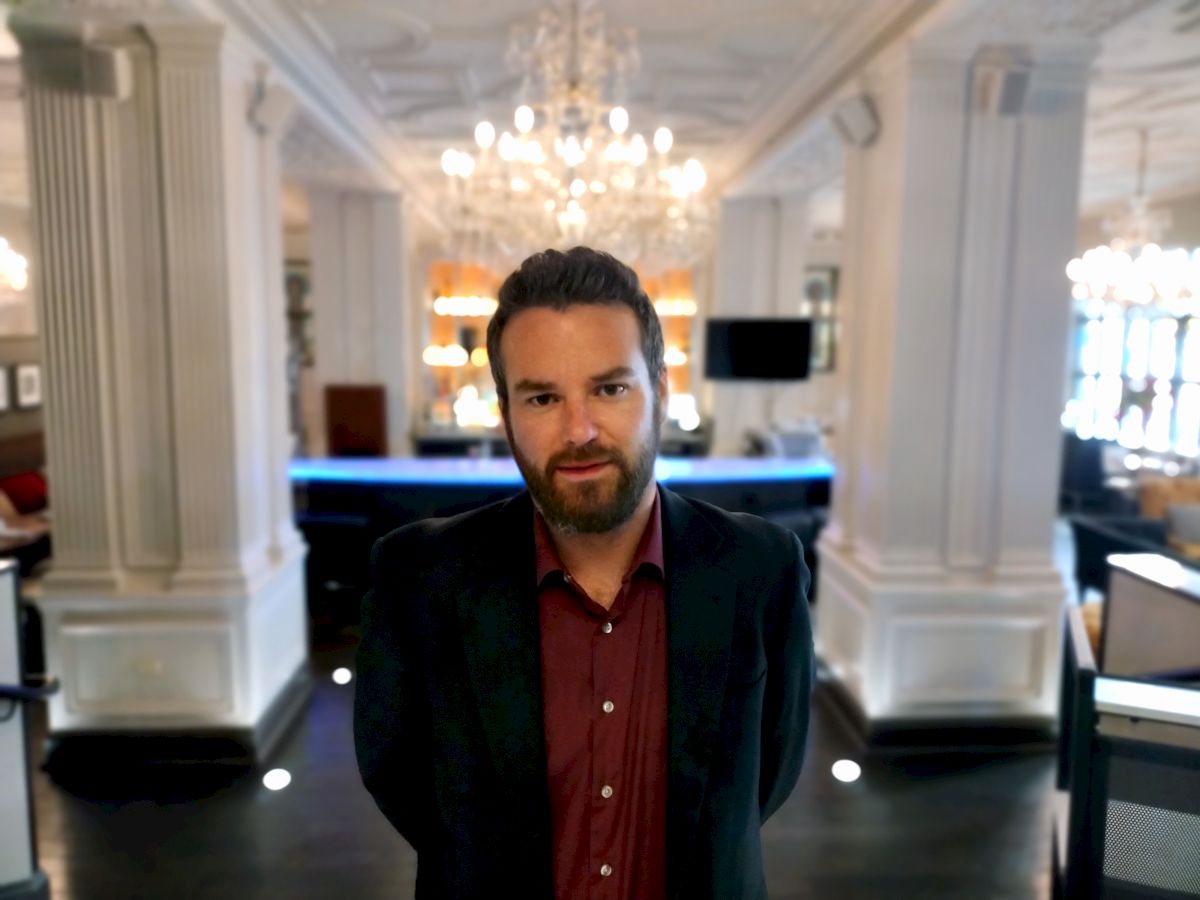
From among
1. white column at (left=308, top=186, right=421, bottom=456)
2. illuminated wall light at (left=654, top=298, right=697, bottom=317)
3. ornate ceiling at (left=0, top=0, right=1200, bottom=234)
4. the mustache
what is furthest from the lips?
illuminated wall light at (left=654, top=298, right=697, bottom=317)

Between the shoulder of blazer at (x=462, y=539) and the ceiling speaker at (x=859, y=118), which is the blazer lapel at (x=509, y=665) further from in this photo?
the ceiling speaker at (x=859, y=118)

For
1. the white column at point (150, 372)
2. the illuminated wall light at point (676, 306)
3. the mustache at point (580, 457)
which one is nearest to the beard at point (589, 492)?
the mustache at point (580, 457)

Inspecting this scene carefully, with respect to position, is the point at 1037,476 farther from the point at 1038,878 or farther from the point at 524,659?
the point at 524,659

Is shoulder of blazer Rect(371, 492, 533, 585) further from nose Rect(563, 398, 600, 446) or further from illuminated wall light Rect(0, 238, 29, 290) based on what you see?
illuminated wall light Rect(0, 238, 29, 290)

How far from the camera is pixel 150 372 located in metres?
4.11

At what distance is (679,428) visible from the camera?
443 inches

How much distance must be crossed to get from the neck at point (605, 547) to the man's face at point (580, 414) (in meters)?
0.08

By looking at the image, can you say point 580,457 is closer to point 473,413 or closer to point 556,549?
point 556,549

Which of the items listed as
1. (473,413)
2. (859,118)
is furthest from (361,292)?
(859,118)

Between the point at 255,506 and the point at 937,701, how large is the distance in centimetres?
356

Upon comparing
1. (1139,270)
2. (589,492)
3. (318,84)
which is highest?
(318,84)

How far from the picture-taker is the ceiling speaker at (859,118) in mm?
4488

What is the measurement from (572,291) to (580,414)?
17cm

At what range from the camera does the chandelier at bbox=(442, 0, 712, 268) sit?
4.71m
